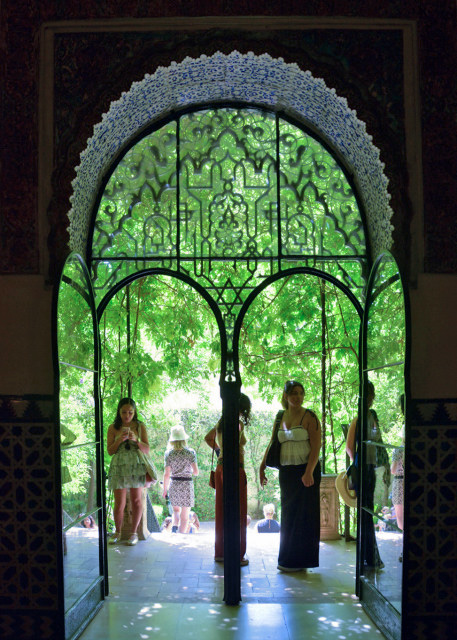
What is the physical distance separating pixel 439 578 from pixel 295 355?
5440mm

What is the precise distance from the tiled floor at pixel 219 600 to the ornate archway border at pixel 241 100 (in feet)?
7.99

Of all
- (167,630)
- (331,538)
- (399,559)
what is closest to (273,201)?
(399,559)

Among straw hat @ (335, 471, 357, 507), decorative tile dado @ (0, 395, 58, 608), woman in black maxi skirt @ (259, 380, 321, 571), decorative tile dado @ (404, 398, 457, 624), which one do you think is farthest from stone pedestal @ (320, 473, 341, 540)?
decorative tile dado @ (0, 395, 58, 608)

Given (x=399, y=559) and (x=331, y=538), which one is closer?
(x=399, y=559)

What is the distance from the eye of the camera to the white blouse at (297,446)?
5.88m

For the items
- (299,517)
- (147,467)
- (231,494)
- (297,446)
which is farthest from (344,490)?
(147,467)

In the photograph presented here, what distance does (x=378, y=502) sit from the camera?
4.69 metres

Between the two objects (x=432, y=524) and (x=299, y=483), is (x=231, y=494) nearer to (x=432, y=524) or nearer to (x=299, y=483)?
(x=299, y=483)

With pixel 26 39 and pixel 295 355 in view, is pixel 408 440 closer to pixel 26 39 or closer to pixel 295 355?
pixel 26 39

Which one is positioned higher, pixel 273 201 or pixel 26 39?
pixel 26 39

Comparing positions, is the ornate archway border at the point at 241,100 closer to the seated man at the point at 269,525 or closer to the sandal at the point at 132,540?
the sandal at the point at 132,540

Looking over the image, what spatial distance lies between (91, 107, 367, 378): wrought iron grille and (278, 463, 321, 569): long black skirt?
1.43 metres

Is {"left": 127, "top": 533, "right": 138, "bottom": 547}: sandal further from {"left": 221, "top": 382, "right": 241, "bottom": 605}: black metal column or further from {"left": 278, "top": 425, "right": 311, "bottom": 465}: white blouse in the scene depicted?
{"left": 221, "top": 382, "right": 241, "bottom": 605}: black metal column

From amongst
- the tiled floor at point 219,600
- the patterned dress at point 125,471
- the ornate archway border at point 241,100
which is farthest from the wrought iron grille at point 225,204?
the patterned dress at point 125,471
